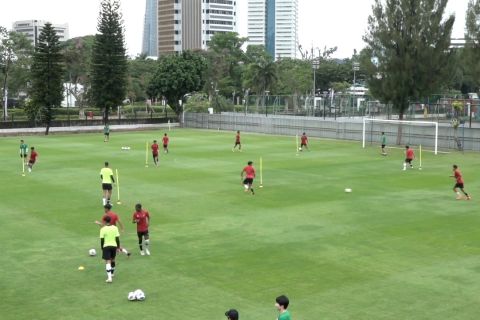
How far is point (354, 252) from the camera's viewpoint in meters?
18.7

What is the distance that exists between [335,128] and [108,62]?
105 ft

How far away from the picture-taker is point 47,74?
2827 inches

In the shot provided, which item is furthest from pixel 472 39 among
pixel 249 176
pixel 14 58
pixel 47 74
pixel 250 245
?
pixel 14 58

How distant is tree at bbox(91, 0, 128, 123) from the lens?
77125 millimetres

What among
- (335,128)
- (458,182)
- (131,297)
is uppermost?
(335,128)

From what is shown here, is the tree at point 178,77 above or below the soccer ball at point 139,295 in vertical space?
above

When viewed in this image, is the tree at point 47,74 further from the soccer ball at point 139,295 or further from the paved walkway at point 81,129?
the soccer ball at point 139,295

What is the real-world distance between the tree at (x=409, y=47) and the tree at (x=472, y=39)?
6.19ft

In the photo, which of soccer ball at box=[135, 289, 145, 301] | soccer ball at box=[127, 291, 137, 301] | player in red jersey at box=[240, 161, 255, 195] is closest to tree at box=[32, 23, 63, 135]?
player in red jersey at box=[240, 161, 255, 195]

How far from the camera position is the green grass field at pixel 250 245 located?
563 inches

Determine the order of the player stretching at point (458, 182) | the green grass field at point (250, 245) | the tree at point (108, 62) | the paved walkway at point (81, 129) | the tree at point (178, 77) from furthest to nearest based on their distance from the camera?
the tree at point (178, 77), the tree at point (108, 62), the paved walkway at point (81, 129), the player stretching at point (458, 182), the green grass field at point (250, 245)

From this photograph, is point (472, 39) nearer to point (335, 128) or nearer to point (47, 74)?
point (335, 128)

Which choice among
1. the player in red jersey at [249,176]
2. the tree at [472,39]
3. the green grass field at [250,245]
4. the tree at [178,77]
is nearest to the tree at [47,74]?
the tree at [178,77]

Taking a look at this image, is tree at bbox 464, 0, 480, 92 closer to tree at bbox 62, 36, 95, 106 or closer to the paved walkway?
the paved walkway
